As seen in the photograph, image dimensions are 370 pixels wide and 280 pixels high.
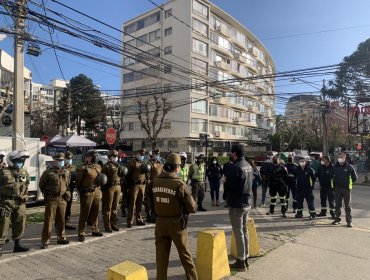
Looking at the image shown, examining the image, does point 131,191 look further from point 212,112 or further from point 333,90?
point 212,112

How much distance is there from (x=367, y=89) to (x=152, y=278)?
119ft

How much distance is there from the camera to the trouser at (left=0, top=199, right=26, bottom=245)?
6.12m

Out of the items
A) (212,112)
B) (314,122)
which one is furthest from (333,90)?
(314,122)

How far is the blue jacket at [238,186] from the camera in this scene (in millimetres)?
5676

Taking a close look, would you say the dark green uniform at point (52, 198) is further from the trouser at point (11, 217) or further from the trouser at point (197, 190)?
the trouser at point (197, 190)

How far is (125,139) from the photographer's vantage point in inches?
2255

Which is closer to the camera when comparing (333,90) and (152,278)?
(152,278)

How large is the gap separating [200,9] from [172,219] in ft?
166

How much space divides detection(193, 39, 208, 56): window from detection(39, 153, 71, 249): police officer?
4504 cm

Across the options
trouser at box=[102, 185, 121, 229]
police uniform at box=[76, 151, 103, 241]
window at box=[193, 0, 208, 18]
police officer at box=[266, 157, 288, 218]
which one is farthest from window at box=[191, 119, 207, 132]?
police uniform at box=[76, 151, 103, 241]

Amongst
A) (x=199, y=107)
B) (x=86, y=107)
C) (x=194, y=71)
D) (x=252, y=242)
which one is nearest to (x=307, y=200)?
(x=252, y=242)

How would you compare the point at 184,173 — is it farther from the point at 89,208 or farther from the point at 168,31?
the point at 168,31

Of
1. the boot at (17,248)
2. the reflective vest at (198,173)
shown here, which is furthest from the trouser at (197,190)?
the boot at (17,248)

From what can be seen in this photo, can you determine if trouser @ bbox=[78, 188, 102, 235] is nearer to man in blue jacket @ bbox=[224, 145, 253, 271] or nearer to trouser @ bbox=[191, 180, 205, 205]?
man in blue jacket @ bbox=[224, 145, 253, 271]
